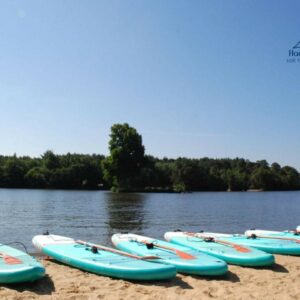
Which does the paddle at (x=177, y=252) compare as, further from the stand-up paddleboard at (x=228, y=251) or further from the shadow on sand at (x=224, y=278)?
the stand-up paddleboard at (x=228, y=251)

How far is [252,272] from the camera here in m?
9.81

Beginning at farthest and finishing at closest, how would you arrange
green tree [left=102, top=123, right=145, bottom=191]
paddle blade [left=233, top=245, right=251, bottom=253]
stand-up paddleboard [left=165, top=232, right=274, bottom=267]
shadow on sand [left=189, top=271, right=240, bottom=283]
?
green tree [left=102, top=123, right=145, bottom=191], paddle blade [left=233, top=245, right=251, bottom=253], stand-up paddleboard [left=165, top=232, right=274, bottom=267], shadow on sand [left=189, top=271, right=240, bottom=283]

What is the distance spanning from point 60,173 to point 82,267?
80.2 m

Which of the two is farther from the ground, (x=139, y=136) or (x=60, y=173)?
(x=139, y=136)

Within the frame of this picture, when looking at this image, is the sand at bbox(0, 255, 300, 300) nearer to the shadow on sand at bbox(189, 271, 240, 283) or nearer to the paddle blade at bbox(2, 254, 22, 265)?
the shadow on sand at bbox(189, 271, 240, 283)

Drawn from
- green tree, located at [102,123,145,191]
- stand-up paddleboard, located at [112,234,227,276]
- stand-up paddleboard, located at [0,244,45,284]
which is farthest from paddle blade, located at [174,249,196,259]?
green tree, located at [102,123,145,191]

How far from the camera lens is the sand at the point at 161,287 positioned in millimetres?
7629

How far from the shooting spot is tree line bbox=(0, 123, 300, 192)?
2724 inches

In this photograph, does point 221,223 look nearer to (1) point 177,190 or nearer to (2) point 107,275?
(2) point 107,275

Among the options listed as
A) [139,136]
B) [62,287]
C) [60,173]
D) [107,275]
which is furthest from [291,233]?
[60,173]

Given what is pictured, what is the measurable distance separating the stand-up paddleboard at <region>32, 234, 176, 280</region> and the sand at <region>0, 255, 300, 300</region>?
0.48 feet

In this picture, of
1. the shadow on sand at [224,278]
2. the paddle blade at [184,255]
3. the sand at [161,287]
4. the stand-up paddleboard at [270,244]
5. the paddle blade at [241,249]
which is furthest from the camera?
the stand-up paddleboard at [270,244]

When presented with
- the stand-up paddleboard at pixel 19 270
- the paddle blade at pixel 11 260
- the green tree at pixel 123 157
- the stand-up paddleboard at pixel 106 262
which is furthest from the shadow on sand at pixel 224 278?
the green tree at pixel 123 157

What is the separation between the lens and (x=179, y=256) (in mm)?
9953
